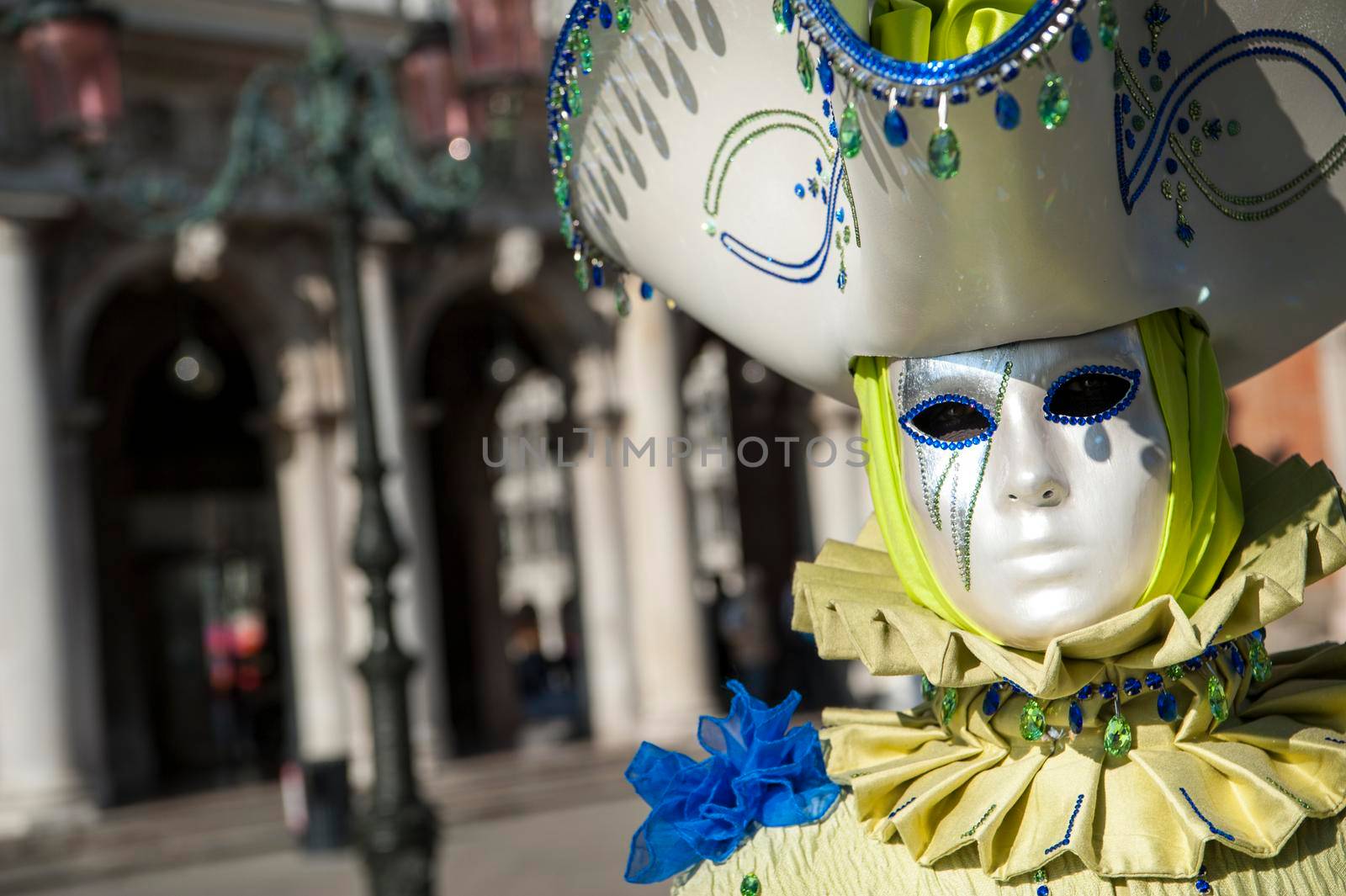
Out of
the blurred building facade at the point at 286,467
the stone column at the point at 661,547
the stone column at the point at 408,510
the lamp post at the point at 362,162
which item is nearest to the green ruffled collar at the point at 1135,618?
the lamp post at the point at 362,162

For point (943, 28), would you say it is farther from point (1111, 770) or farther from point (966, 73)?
point (1111, 770)

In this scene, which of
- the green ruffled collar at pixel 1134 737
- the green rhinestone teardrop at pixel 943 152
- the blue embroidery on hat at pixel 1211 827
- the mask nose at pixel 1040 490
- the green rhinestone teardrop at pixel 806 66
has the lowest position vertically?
the blue embroidery on hat at pixel 1211 827

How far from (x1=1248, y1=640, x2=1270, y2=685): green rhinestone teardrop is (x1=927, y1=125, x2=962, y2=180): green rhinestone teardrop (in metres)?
0.75

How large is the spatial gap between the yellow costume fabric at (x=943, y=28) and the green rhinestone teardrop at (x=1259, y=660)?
740 mm

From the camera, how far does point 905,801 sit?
1.88 metres

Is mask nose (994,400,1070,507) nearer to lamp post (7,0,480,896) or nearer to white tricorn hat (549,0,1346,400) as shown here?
white tricorn hat (549,0,1346,400)

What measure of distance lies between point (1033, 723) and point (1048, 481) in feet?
0.89

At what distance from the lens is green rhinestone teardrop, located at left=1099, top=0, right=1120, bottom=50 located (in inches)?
55.9

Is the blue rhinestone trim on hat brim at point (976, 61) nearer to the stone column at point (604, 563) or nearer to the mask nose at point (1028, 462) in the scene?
the mask nose at point (1028, 462)

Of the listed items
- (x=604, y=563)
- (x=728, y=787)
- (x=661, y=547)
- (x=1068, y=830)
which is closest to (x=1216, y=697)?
(x=1068, y=830)

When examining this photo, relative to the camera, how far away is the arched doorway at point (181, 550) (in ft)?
53.4

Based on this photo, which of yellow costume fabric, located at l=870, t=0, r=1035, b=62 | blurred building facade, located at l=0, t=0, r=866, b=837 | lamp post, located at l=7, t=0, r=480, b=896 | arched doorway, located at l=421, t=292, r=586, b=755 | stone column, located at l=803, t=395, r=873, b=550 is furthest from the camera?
arched doorway, located at l=421, t=292, r=586, b=755

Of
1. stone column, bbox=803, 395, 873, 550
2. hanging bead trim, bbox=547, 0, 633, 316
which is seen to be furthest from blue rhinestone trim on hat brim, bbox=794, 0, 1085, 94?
stone column, bbox=803, 395, 873, 550

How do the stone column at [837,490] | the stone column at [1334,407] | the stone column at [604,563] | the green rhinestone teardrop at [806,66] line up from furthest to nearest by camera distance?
the stone column at [1334,407], the stone column at [837,490], the stone column at [604,563], the green rhinestone teardrop at [806,66]
